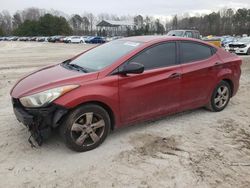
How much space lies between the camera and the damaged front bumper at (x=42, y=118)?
376 cm

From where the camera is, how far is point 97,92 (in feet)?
13.1

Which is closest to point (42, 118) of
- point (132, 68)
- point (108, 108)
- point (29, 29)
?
point (108, 108)

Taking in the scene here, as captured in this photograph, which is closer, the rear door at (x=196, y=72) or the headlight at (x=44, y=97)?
the headlight at (x=44, y=97)

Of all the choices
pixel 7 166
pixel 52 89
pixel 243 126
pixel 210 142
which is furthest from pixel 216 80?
pixel 7 166

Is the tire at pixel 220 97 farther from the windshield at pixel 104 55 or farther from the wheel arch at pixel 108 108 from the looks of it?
the wheel arch at pixel 108 108

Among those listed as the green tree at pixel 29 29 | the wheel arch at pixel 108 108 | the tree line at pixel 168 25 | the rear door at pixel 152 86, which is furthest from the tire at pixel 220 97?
the green tree at pixel 29 29

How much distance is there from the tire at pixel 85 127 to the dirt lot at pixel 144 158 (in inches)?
5.5

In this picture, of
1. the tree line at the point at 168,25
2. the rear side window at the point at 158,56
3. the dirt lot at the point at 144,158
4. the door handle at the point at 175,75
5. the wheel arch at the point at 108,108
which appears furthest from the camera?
the tree line at the point at 168,25

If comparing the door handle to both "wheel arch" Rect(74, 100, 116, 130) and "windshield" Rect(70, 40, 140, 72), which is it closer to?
"windshield" Rect(70, 40, 140, 72)

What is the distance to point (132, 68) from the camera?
4215 mm

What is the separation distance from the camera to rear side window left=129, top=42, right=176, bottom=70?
180 inches

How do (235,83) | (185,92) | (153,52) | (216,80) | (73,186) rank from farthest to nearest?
1. (235,83)
2. (216,80)
3. (185,92)
4. (153,52)
5. (73,186)

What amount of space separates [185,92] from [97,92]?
5.89 ft

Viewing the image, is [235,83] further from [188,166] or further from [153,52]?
[188,166]
